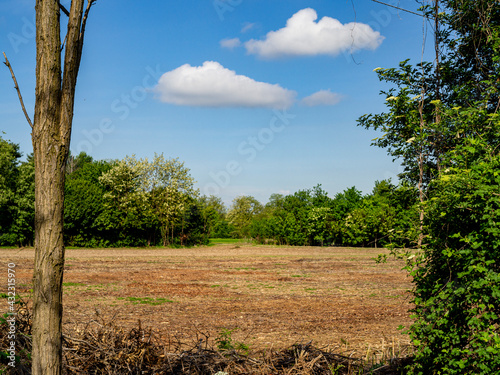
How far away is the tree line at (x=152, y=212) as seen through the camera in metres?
34.9

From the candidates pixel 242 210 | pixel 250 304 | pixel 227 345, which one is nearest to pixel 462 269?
pixel 227 345

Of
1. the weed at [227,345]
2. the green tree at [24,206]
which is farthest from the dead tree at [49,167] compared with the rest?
the green tree at [24,206]

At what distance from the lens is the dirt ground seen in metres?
7.64

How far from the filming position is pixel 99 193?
40125 millimetres

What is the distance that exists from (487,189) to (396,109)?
126 inches

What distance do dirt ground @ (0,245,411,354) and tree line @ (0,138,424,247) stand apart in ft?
53.7

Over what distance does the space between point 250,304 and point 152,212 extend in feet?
103

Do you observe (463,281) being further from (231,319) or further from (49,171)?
(231,319)

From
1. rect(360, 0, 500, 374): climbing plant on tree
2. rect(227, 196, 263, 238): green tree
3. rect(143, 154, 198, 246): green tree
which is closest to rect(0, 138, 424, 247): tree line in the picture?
rect(143, 154, 198, 246): green tree

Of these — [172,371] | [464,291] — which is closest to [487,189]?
[464,291]

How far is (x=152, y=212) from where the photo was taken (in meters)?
40.7

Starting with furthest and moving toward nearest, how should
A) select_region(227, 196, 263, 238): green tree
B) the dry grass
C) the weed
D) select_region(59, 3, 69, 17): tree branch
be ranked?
1. select_region(227, 196, 263, 238): green tree
2. the weed
3. the dry grass
4. select_region(59, 3, 69, 17): tree branch

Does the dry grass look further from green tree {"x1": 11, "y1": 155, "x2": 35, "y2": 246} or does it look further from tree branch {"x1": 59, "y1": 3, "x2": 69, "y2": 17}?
green tree {"x1": 11, "y1": 155, "x2": 35, "y2": 246}

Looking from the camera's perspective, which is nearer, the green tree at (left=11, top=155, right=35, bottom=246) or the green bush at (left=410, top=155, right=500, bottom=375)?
the green bush at (left=410, top=155, right=500, bottom=375)
